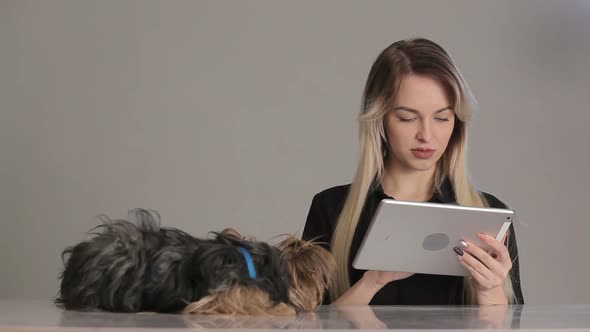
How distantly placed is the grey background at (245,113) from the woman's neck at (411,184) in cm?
147

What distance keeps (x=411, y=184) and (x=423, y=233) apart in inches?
23.8

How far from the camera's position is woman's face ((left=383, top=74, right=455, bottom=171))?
2.22 meters

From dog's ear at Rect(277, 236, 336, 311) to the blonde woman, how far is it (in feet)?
2.17

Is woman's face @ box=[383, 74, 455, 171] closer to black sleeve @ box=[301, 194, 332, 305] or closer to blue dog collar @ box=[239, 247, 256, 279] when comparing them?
black sleeve @ box=[301, 194, 332, 305]

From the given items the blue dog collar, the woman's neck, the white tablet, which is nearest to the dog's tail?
the blue dog collar

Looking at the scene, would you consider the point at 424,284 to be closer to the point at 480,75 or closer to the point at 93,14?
the point at 480,75

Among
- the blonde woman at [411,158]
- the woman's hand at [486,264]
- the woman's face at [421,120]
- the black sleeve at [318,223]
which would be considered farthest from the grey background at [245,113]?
the woman's hand at [486,264]

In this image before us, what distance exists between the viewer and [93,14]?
386cm

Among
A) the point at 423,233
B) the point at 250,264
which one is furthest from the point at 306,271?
the point at 423,233

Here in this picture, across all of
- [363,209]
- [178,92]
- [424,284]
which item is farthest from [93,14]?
[424,284]

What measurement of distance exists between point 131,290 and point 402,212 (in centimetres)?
65

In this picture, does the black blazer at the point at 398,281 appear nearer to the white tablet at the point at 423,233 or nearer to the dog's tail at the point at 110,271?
the white tablet at the point at 423,233

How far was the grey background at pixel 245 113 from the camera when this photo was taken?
3.80 meters

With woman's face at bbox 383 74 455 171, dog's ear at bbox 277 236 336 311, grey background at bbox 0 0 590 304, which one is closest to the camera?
dog's ear at bbox 277 236 336 311
